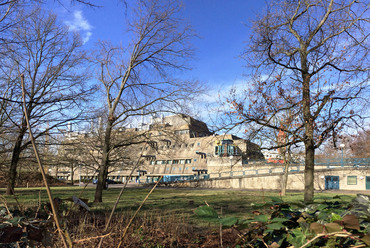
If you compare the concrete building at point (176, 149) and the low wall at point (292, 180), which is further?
the low wall at point (292, 180)

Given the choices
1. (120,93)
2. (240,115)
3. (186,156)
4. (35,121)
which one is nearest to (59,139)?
(35,121)

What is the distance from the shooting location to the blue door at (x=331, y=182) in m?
36.6

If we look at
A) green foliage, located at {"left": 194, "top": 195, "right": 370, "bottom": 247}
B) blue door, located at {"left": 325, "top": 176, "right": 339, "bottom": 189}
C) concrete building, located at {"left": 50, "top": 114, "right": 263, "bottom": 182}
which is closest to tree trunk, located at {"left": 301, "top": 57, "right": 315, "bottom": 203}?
concrete building, located at {"left": 50, "top": 114, "right": 263, "bottom": 182}

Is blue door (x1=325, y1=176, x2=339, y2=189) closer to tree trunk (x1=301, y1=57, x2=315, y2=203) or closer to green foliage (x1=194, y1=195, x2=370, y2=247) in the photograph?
tree trunk (x1=301, y1=57, x2=315, y2=203)

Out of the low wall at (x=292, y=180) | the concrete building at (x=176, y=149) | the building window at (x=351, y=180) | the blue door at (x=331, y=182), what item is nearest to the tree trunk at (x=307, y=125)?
the concrete building at (x=176, y=149)

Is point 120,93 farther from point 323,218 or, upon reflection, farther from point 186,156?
point 186,156

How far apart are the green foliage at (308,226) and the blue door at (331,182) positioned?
1538 inches

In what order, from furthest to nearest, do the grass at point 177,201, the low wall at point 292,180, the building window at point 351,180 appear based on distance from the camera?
1. the building window at point 351,180
2. the low wall at point 292,180
3. the grass at point 177,201

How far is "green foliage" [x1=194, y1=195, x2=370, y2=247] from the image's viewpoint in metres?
1.64

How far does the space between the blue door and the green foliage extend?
3906 cm

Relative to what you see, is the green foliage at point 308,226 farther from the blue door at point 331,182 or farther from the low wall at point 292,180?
the blue door at point 331,182

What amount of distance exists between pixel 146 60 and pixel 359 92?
10.3 metres

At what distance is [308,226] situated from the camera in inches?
75.8

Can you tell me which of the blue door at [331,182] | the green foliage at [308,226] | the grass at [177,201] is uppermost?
the green foliage at [308,226]
